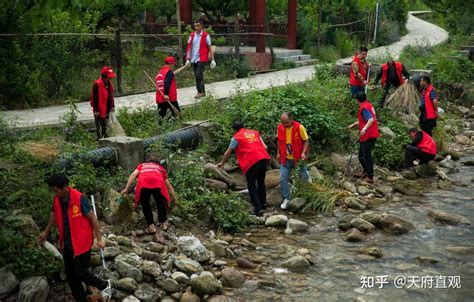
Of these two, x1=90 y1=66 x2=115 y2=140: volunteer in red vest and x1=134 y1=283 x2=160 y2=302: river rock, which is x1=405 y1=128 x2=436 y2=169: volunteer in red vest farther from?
x1=134 y1=283 x2=160 y2=302: river rock

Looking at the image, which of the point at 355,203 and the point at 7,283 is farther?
the point at 355,203

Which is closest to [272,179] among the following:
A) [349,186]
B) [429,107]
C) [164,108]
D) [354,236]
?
[349,186]

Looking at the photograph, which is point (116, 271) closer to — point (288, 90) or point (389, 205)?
point (389, 205)

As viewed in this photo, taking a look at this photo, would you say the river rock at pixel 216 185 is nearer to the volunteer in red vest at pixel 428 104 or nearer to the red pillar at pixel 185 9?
the volunteer in red vest at pixel 428 104

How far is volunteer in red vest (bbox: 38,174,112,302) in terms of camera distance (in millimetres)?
6684

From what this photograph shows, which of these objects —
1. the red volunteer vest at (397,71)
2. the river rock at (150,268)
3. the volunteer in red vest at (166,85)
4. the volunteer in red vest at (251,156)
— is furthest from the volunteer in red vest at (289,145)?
the red volunteer vest at (397,71)

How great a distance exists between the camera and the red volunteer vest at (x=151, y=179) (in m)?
8.47

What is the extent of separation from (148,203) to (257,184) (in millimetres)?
2599

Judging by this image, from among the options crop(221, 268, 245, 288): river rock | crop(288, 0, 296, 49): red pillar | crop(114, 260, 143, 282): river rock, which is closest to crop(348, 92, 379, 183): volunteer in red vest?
crop(221, 268, 245, 288): river rock

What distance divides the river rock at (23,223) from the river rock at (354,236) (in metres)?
4.58

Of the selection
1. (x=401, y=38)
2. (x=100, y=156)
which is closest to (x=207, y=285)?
(x=100, y=156)

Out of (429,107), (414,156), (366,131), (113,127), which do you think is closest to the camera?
(113,127)

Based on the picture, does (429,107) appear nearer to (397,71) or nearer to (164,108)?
(397,71)

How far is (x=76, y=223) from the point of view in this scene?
22.0 feet
